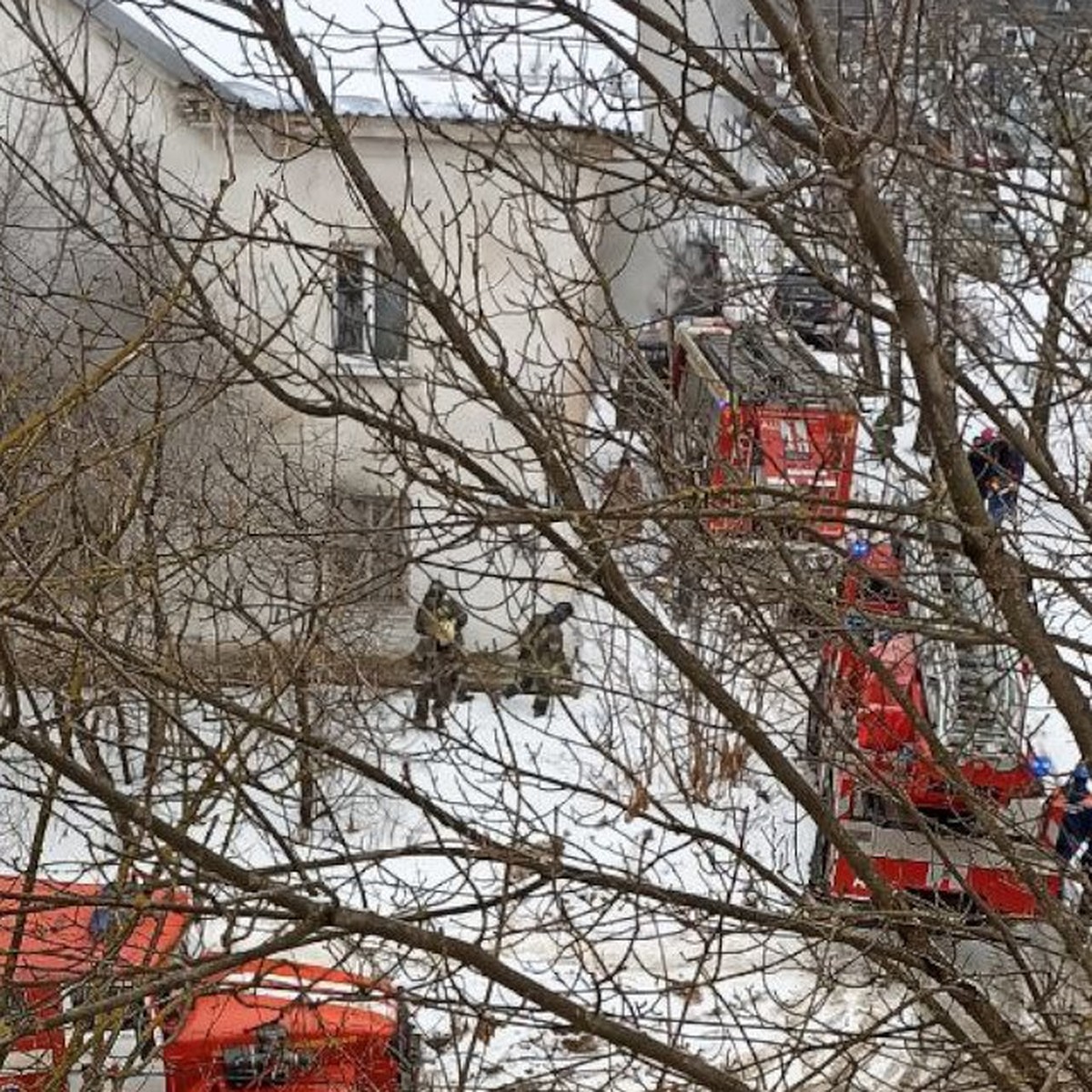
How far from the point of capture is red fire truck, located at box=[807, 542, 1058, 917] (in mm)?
6004

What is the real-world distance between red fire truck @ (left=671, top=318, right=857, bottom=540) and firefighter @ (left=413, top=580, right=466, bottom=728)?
1.19 metres

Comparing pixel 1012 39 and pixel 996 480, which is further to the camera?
pixel 1012 39

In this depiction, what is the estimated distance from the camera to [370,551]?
5543 mm

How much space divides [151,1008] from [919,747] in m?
5.48

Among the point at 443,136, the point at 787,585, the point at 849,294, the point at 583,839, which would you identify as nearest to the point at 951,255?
the point at 849,294

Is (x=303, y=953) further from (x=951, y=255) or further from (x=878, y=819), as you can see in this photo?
(x=951, y=255)

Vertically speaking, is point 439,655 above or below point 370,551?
above

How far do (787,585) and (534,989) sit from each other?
183cm

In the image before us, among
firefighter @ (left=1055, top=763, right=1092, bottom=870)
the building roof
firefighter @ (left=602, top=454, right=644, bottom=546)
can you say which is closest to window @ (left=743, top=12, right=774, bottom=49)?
firefighter @ (left=602, top=454, right=644, bottom=546)

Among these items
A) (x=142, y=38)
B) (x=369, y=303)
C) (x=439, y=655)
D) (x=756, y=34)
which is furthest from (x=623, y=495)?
(x=142, y=38)

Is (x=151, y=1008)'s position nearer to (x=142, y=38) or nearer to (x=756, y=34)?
(x=756, y=34)

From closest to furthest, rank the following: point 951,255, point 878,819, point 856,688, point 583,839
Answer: point 951,255
point 856,688
point 878,819
point 583,839

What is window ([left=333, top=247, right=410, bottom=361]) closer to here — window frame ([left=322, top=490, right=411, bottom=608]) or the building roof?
window frame ([left=322, top=490, right=411, bottom=608])

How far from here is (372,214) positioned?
5.27 metres
